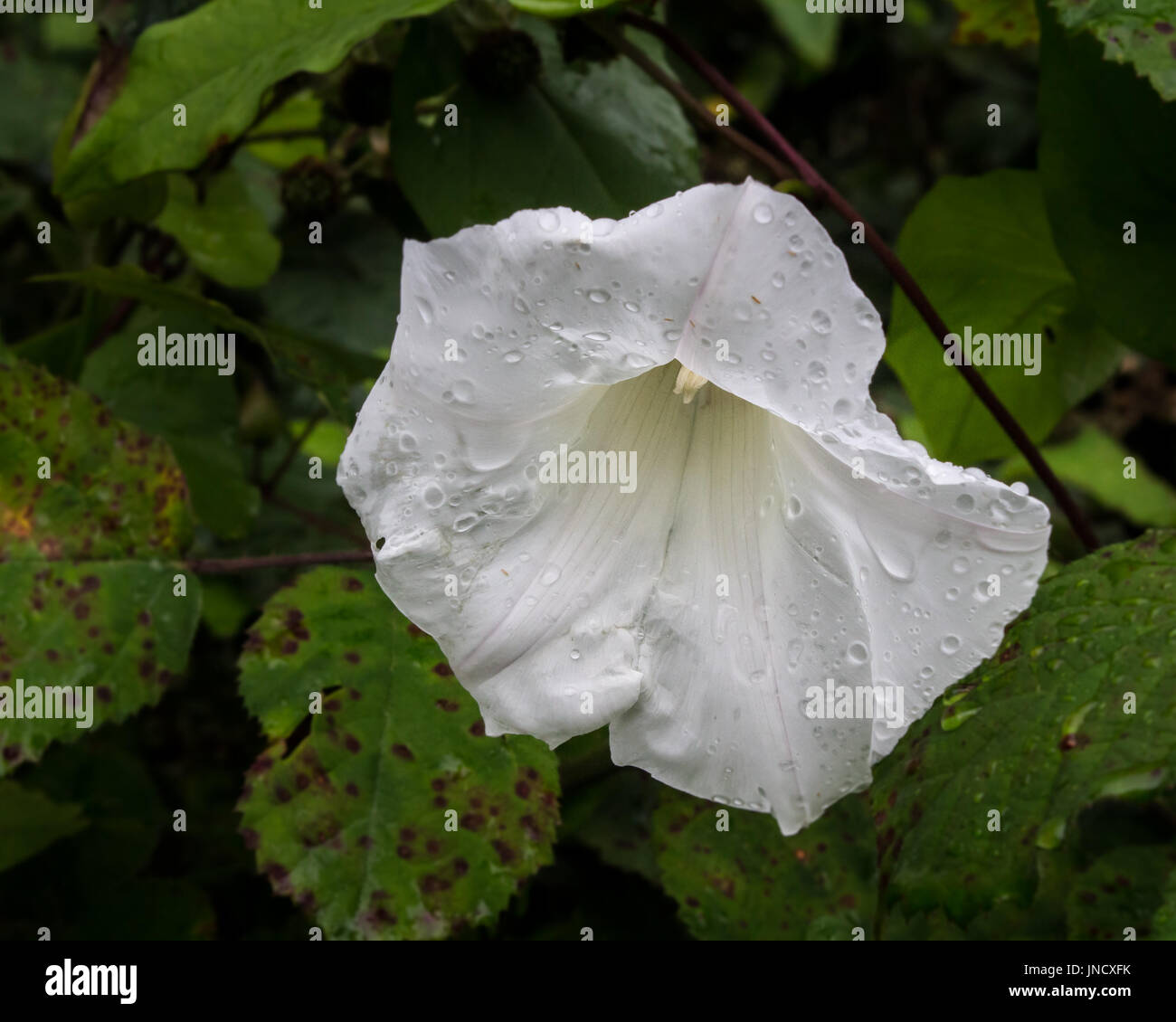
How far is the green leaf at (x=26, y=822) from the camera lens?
1.25m

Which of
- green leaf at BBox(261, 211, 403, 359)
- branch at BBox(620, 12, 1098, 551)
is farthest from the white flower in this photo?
green leaf at BBox(261, 211, 403, 359)

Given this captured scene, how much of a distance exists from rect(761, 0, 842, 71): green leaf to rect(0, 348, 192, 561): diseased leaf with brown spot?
166 centimetres

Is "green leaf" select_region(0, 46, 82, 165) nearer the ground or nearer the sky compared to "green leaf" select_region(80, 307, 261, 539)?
nearer the sky

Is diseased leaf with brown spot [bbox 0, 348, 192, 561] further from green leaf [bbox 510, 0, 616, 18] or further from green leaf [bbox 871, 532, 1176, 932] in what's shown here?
green leaf [bbox 871, 532, 1176, 932]

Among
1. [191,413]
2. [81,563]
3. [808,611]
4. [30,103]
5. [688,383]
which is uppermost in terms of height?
[30,103]

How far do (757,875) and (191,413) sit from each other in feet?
3.08

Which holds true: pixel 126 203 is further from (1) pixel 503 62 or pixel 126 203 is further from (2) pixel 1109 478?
(2) pixel 1109 478

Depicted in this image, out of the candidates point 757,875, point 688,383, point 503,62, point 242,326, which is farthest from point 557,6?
point 757,875

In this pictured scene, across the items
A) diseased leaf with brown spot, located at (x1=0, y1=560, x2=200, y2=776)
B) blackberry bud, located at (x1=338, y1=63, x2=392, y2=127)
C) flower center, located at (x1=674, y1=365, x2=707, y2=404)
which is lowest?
diseased leaf with brown spot, located at (x1=0, y1=560, x2=200, y2=776)

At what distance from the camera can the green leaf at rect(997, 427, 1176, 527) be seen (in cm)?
245

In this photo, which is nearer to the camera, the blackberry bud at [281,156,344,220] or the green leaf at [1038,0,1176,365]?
the green leaf at [1038,0,1176,365]

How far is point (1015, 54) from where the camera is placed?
3.00 metres

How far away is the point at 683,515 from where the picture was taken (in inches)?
43.4

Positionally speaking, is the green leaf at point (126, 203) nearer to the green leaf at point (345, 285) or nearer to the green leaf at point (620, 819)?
the green leaf at point (345, 285)
